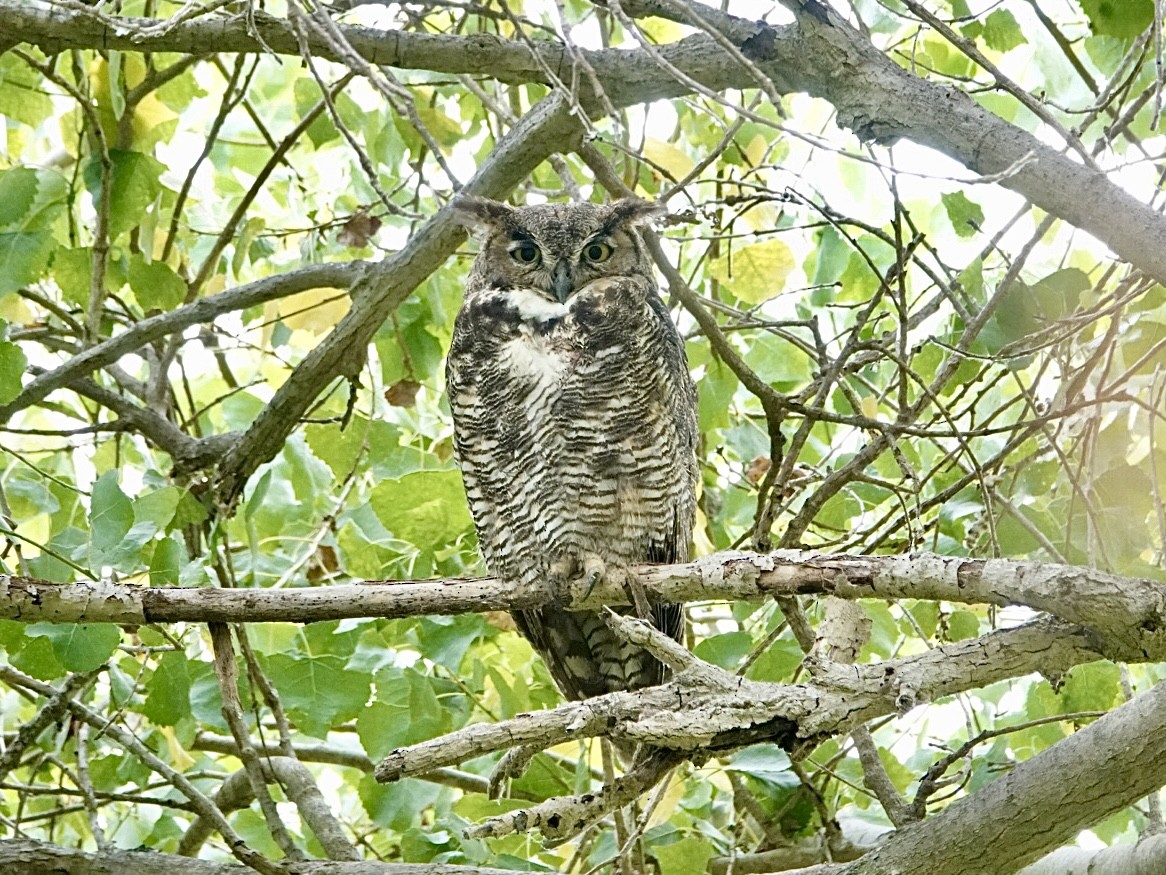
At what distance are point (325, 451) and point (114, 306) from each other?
160cm

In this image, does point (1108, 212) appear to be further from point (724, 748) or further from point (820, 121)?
point (820, 121)

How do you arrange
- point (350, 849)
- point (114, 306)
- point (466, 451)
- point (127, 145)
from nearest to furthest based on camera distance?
point (350, 849) → point (466, 451) → point (127, 145) → point (114, 306)

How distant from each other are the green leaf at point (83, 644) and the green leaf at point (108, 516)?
0.14 m

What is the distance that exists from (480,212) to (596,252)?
1.02 ft

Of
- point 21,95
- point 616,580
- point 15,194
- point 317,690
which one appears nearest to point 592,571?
point 616,580

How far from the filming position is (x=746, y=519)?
12.1 feet

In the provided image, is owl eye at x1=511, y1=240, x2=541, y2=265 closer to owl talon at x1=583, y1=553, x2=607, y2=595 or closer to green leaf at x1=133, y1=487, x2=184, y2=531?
owl talon at x1=583, y1=553, x2=607, y2=595

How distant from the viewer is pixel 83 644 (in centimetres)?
239

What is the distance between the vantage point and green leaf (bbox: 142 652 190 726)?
2713 mm

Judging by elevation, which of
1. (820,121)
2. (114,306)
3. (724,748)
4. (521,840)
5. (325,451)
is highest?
(114,306)

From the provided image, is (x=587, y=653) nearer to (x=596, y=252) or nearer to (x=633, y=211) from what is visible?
(x=596, y=252)

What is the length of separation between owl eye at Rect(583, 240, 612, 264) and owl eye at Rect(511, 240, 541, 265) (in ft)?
A: 0.42

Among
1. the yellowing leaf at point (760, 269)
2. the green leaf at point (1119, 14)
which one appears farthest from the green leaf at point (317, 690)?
the green leaf at point (1119, 14)

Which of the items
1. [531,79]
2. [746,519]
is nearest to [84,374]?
[531,79]
